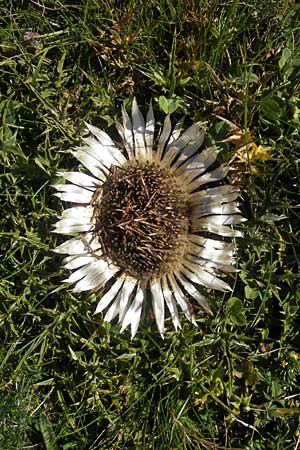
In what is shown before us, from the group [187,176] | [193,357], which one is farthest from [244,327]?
[187,176]

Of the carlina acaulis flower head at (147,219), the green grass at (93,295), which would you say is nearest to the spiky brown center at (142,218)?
the carlina acaulis flower head at (147,219)

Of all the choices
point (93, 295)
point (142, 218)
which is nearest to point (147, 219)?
point (142, 218)

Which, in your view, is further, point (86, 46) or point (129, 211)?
point (86, 46)

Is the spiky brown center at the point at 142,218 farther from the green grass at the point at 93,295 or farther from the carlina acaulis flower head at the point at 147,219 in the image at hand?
the green grass at the point at 93,295

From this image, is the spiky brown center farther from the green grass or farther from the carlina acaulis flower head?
the green grass

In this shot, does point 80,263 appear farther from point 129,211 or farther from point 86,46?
point 86,46

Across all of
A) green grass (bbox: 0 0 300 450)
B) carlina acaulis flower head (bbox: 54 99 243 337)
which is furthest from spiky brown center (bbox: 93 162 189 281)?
green grass (bbox: 0 0 300 450)
